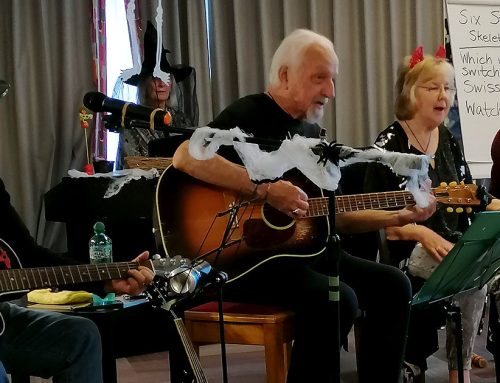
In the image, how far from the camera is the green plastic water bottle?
2910mm

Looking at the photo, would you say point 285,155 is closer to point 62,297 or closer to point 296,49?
point 296,49

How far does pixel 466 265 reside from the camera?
69.3 inches

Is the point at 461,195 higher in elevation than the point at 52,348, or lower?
higher

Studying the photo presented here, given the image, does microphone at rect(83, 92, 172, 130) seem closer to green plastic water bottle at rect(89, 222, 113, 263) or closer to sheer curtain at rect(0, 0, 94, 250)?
green plastic water bottle at rect(89, 222, 113, 263)

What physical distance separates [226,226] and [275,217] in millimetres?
150

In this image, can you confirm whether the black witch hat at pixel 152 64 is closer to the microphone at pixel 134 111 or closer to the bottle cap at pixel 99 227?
the bottle cap at pixel 99 227

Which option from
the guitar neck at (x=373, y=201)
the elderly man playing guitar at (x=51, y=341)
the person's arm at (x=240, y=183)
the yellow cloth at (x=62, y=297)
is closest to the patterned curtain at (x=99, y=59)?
the yellow cloth at (x=62, y=297)

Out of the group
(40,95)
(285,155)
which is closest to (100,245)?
(40,95)

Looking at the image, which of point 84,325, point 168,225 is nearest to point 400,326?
point 168,225

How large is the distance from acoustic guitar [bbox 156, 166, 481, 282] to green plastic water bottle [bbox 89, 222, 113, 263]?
0.91 metres

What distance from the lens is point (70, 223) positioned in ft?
10.3

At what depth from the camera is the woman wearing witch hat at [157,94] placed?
333cm

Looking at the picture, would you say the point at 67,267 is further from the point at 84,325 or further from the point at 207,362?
the point at 207,362

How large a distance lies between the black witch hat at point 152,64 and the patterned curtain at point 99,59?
6.1 inches
